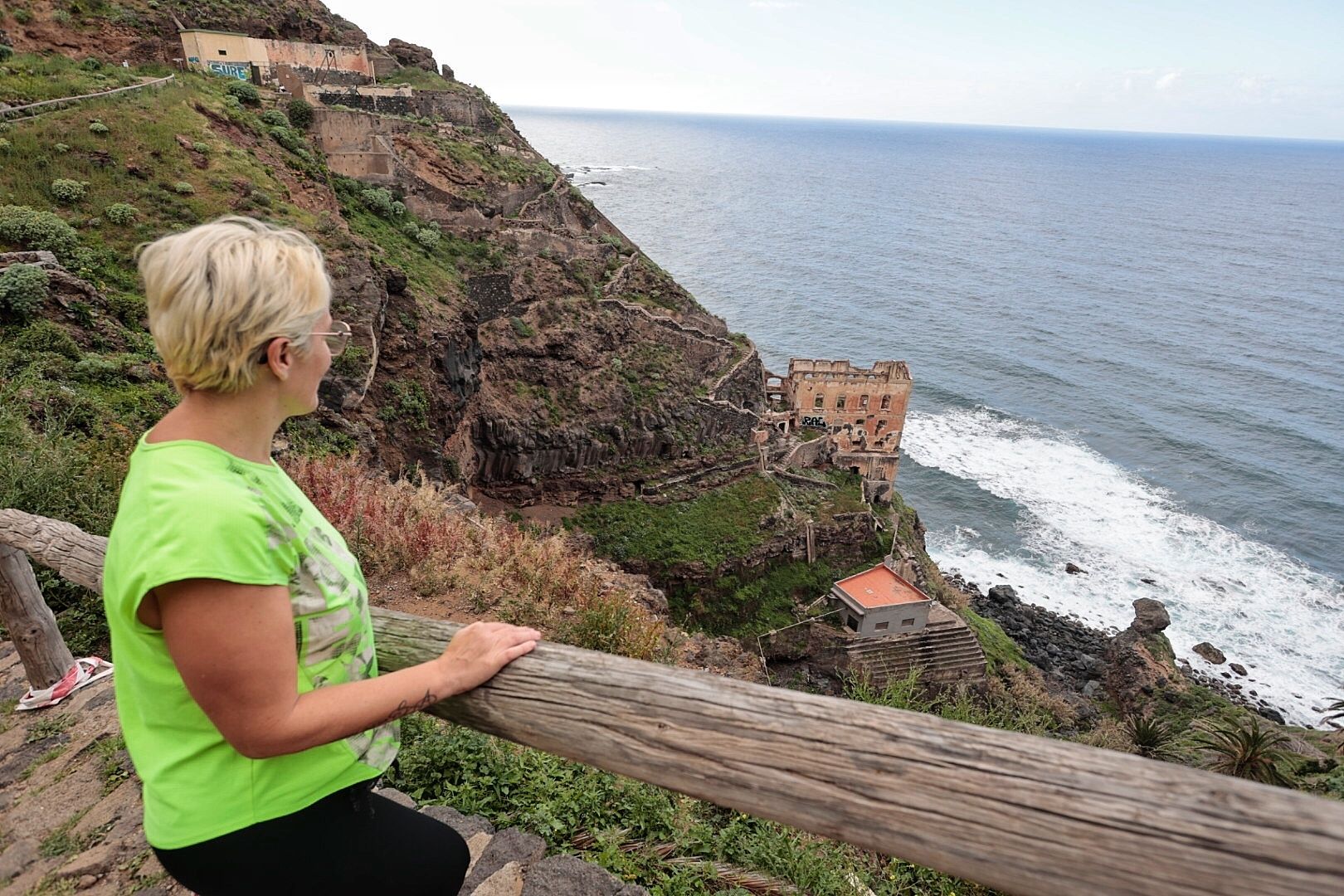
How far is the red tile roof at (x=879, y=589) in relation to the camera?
28641 millimetres

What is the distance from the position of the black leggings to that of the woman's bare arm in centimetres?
42

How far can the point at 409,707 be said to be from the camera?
228 cm

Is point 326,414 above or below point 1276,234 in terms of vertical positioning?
below

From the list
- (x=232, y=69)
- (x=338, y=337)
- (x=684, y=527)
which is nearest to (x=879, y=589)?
(x=684, y=527)

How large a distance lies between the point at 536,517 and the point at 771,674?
11.5 metres

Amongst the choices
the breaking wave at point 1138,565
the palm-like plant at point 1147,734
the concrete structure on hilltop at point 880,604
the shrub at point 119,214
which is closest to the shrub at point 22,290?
the shrub at point 119,214

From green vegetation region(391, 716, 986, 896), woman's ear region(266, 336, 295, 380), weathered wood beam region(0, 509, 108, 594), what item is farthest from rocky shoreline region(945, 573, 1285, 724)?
woman's ear region(266, 336, 295, 380)

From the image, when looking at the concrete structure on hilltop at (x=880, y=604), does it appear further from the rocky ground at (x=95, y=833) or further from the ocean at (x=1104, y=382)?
the rocky ground at (x=95, y=833)

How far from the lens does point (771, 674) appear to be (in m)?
28.2

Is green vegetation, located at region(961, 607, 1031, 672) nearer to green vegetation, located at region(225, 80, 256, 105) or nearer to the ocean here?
the ocean

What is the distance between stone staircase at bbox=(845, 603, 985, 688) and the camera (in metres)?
28.4

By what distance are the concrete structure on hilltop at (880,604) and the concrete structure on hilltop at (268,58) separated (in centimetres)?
3640

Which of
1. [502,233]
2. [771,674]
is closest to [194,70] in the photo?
[502,233]

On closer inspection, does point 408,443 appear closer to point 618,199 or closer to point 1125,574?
point 1125,574
